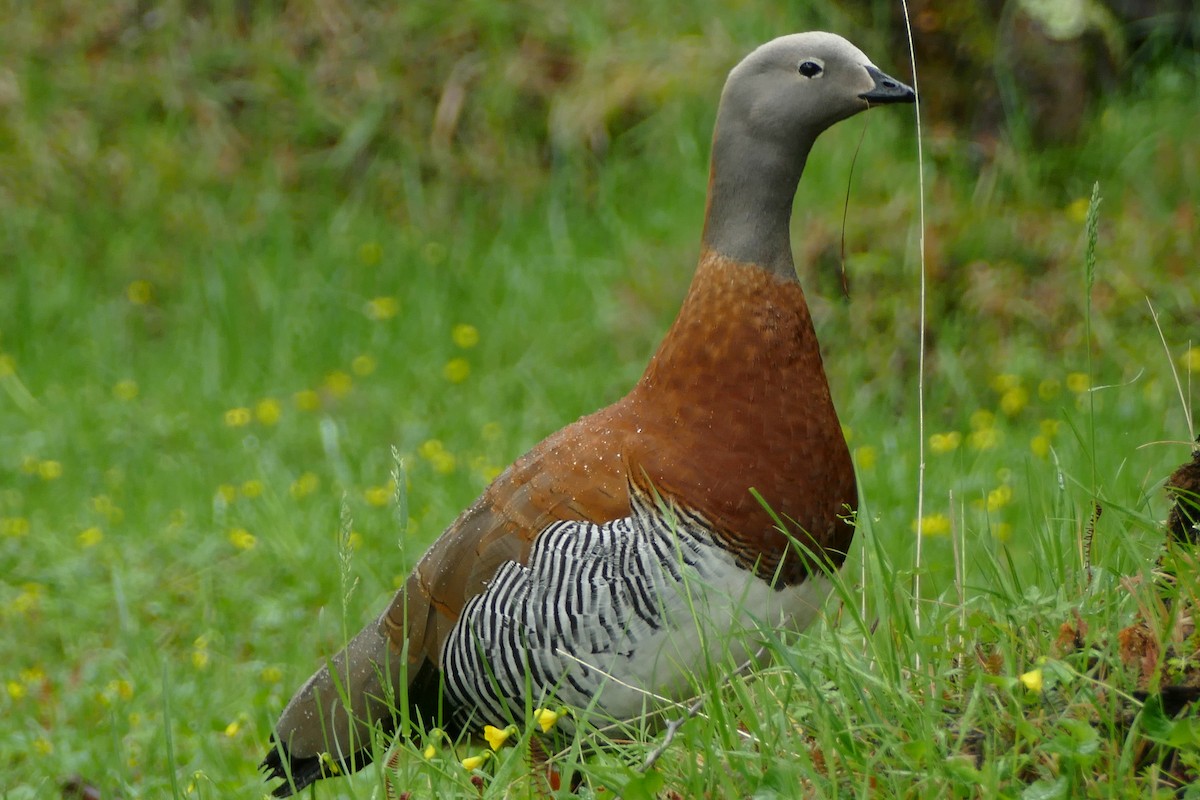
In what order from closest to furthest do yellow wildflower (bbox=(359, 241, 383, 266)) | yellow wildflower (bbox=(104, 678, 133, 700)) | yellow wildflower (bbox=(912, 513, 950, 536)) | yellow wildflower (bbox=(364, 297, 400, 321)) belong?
1. yellow wildflower (bbox=(104, 678, 133, 700))
2. yellow wildflower (bbox=(912, 513, 950, 536))
3. yellow wildflower (bbox=(364, 297, 400, 321))
4. yellow wildflower (bbox=(359, 241, 383, 266))

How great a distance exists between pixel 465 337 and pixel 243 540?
5.61ft

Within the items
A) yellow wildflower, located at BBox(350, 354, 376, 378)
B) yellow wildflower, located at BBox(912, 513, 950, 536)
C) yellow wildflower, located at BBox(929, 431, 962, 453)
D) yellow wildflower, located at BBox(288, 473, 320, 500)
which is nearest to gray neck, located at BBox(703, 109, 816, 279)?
yellow wildflower, located at BBox(912, 513, 950, 536)

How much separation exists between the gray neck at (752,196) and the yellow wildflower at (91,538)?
280cm

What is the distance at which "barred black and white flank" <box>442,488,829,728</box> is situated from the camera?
8.97 ft

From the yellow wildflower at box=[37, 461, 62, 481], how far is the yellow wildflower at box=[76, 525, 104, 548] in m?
0.57

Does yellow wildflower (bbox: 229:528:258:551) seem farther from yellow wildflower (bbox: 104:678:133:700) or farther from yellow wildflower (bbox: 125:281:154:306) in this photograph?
yellow wildflower (bbox: 125:281:154:306)

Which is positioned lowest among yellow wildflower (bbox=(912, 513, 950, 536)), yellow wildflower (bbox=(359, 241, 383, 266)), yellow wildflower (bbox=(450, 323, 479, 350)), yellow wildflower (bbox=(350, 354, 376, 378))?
yellow wildflower (bbox=(912, 513, 950, 536))

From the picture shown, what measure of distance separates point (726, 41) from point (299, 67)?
87.7 inches

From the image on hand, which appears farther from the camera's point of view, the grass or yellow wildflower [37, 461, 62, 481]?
yellow wildflower [37, 461, 62, 481]

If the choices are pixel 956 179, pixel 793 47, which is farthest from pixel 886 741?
pixel 956 179

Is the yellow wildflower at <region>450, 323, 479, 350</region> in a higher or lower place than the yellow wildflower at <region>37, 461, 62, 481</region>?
higher

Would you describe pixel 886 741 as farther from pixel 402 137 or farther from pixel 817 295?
pixel 402 137

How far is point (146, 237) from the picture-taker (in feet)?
24.0

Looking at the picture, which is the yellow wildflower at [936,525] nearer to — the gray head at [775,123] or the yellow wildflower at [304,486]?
the gray head at [775,123]
